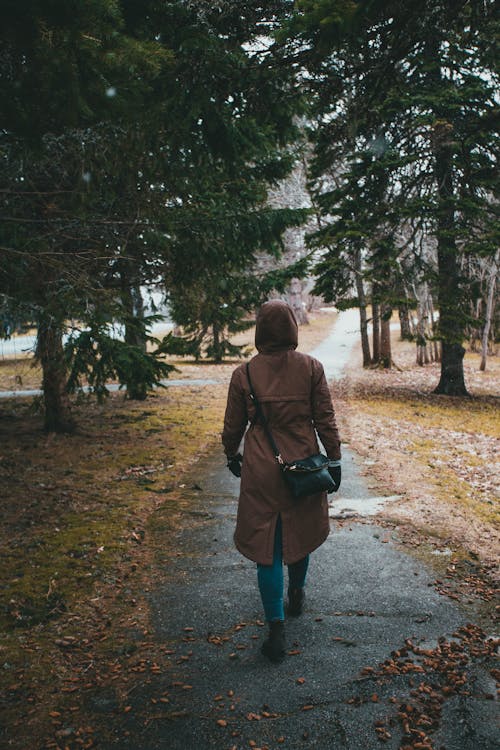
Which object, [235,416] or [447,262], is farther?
[447,262]

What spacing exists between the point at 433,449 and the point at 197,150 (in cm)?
588

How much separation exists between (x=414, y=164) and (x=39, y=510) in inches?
447

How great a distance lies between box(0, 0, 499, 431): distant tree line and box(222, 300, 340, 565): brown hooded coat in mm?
1982

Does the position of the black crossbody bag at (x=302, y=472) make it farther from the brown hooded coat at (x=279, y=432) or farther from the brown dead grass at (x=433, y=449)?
the brown dead grass at (x=433, y=449)

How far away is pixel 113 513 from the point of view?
19.0 ft

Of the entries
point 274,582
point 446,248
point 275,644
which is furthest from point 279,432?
point 446,248

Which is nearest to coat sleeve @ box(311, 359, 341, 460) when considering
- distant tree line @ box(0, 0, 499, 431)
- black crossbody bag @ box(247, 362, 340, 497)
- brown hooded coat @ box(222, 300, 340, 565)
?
brown hooded coat @ box(222, 300, 340, 565)

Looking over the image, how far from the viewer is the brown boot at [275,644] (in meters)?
3.15

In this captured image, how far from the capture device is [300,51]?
448 cm

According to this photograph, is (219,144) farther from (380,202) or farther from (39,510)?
(380,202)

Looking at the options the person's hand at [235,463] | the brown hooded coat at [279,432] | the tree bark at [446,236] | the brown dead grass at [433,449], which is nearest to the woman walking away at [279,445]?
the brown hooded coat at [279,432]

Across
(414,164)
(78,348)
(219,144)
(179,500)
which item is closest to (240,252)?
(219,144)

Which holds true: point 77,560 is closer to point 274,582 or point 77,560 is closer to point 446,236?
point 274,582

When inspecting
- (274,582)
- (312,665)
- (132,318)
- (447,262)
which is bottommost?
(312,665)
